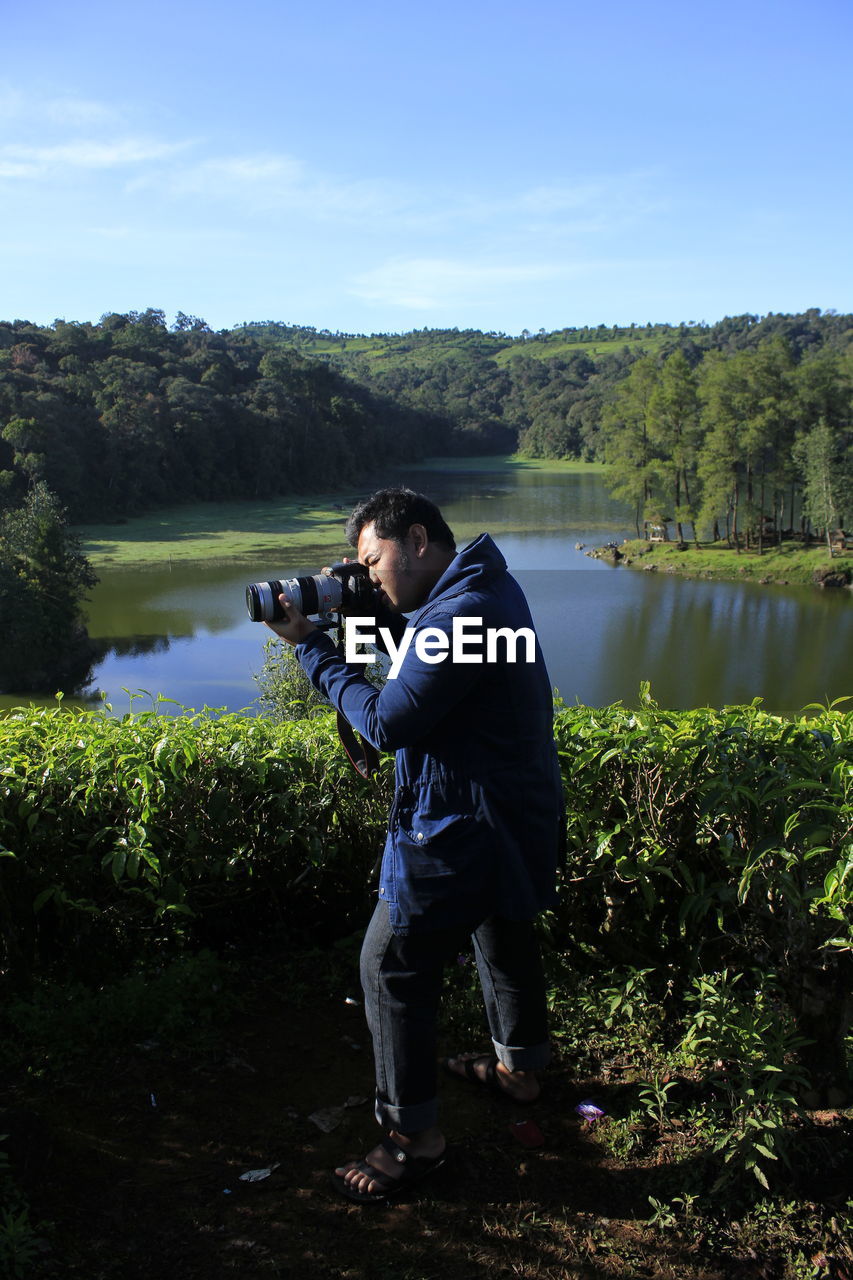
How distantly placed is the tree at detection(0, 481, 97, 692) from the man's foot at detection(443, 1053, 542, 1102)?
28472 mm

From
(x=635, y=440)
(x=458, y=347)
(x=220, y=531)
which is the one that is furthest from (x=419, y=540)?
(x=458, y=347)

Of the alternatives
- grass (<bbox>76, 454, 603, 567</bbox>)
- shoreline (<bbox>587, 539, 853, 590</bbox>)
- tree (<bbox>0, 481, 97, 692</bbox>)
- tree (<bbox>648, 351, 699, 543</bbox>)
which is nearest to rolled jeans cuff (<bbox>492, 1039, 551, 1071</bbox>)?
tree (<bbox>0, 481, 97, 692</bbox>)

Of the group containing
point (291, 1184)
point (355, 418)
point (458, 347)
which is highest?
point (458, 347)

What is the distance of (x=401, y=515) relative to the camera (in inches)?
80.1

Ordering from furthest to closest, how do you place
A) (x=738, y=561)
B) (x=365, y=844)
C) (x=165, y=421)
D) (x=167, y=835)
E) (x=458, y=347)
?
(x=458, y=347)
(x=165, y=421)
(x=738, y=561)
(x=365, y=844)
(x=167, y=835)

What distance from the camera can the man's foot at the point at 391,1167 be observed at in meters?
1.88

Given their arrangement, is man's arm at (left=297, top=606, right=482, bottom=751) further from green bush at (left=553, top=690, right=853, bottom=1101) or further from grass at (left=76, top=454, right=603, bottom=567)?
grass at (left=76, top=454, right=603, bottom=567)

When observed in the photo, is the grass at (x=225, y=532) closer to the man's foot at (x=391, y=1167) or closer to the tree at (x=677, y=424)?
the tree at (x=677, y=424)

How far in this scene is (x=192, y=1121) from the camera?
2109 mm

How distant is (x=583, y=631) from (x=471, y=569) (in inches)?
1240

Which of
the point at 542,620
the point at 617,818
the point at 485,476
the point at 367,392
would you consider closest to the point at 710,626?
the point at 542,620

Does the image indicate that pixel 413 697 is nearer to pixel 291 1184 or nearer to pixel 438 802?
pixel 438 802

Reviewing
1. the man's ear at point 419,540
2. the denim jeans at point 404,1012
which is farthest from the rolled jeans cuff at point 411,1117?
the man's ear at point 419,540

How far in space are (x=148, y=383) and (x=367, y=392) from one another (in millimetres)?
25069
